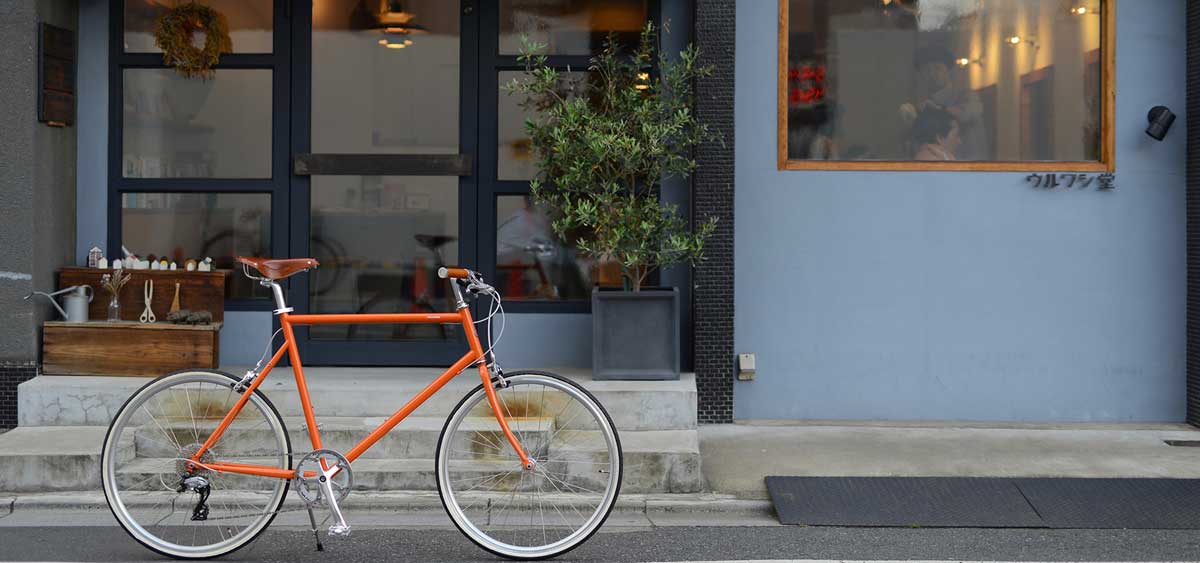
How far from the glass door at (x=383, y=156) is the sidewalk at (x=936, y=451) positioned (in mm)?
2200

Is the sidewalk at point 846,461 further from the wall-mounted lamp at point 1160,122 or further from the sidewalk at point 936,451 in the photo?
the wall-mounted lamp at point 1160,122

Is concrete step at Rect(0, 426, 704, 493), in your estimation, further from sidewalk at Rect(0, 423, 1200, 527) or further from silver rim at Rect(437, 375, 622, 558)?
silver rim at Rect(437, 375, 622, 558)

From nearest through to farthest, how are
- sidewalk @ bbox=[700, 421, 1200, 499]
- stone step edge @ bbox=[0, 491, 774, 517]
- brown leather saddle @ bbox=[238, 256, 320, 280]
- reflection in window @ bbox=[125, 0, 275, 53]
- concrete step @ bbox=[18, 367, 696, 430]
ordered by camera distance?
brown leather saddle @ bbox=[238, 256, 320, 280]
stone step edge @ bbox=[0, 491, 774, 517]
sidewalk @ bbox=[700, 421, 1200, 499]
concrete step @ bbox=[18, 367, 696, 430]
reflection in window @ bbox=[125, 0, 275, 53]

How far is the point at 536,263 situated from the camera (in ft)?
26.9

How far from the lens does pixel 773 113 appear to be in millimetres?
7934

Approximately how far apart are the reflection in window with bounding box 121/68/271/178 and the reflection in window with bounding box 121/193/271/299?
16 centimetres

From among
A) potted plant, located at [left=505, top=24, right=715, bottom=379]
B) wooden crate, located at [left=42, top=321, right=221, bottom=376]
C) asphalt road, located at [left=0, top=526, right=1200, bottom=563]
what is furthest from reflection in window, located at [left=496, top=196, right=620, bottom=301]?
asphalt road, located at [left=0, top=526, right=1200, bottom=563]

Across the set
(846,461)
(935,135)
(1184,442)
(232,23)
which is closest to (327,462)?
(846,461)

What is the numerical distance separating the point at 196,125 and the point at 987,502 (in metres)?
5.63

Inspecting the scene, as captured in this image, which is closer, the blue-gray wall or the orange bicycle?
the orange bicycle

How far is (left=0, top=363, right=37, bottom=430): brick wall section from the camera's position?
7293 millimetres

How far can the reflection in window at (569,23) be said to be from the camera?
320 inches

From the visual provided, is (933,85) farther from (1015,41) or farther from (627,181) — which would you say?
(627,181)

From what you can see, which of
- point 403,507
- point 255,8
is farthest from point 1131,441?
point 255,8
